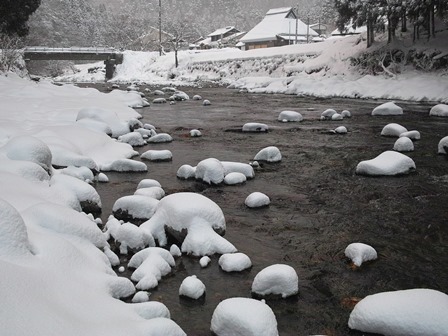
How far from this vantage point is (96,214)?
555cm

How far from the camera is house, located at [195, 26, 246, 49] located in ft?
230

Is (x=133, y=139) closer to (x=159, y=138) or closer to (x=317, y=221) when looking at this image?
(x=159, y=138)

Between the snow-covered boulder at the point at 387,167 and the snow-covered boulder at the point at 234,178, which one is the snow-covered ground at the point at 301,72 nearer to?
the snow-covered boulder at the point at 387,167

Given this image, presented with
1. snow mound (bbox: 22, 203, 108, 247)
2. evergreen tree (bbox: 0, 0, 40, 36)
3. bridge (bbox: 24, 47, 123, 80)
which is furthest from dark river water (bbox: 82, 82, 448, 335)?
bridge (bbox: 24, 47, 123, 80)

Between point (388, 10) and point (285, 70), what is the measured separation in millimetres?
11457

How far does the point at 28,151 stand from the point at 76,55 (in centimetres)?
4796

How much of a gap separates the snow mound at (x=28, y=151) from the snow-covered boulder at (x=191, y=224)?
2101mm

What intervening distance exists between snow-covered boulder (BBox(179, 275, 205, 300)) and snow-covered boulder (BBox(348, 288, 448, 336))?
1240mm

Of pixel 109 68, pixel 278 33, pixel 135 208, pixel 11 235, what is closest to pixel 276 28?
pixel 278 33

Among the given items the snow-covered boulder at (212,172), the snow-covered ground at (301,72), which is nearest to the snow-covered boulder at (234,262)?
the snow-covered boulder at (212,172)

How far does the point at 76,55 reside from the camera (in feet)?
164

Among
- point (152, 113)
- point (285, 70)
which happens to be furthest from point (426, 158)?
point (285, 70)

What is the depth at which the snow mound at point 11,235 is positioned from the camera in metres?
3.17

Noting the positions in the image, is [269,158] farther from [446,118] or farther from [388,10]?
[388,10]
